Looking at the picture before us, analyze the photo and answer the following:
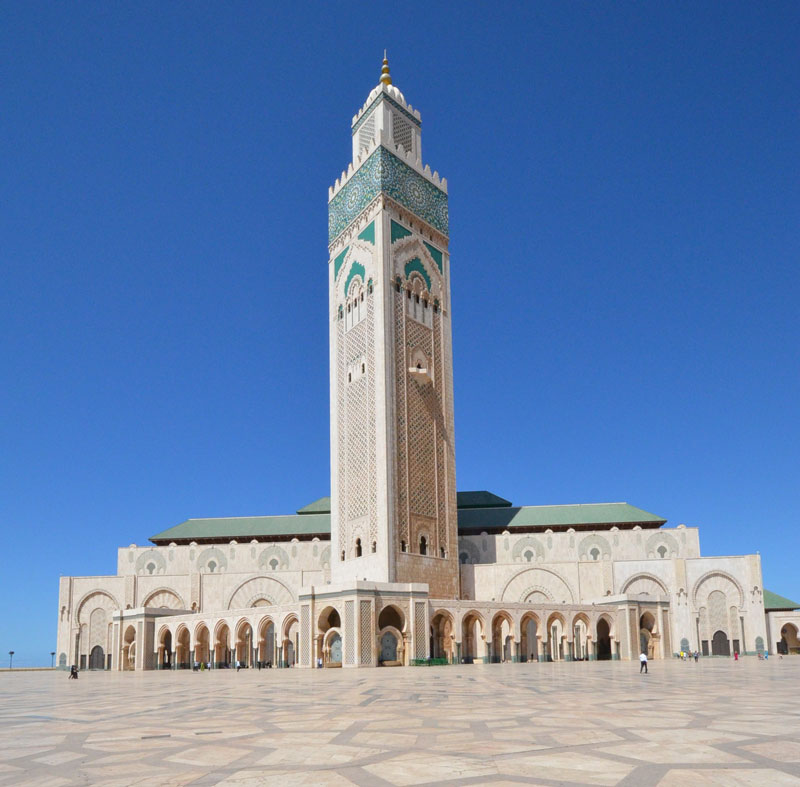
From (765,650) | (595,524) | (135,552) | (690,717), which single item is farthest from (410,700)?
(135,552)

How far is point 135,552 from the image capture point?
45.9 meters

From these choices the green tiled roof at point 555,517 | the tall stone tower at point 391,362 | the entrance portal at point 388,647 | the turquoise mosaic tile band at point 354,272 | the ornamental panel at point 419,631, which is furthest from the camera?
the green tiled roof at point 555,517

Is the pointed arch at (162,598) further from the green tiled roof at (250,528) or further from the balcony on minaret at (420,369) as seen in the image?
the balcony on minaret at (420,369)

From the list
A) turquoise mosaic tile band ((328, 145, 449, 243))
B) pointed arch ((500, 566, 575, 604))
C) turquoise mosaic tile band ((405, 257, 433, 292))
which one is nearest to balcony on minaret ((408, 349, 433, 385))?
turquoise mosaic tile band ((405, 257, 433, 292))

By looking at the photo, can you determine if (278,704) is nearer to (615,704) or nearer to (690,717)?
(615,704)

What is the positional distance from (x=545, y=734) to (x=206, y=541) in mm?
41261

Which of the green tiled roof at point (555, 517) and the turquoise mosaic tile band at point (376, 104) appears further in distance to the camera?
the green tiled roof at point (555, 517)

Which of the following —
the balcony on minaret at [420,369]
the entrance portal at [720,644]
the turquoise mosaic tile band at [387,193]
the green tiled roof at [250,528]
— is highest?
the turquoise mosaic tile band at [387,193]

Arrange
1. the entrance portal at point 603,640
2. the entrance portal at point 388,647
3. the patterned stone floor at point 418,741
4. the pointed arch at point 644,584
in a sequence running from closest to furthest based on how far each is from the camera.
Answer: the patterned stone floor at point 418,741 → the entrance portal at point 388,647 → the entrance portal at point 603,640 → the pointed arch at point 644,584

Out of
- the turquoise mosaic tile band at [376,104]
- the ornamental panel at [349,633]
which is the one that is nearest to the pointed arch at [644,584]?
the ornamental panel at [349,633]

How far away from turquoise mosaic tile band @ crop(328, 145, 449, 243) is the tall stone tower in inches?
2.6

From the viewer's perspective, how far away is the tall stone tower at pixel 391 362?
36.1 m

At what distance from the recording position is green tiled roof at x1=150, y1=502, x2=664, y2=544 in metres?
44.6

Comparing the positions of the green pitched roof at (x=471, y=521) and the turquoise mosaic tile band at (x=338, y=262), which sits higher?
the turquoise mosaic tile band at (x=338, y=262)
